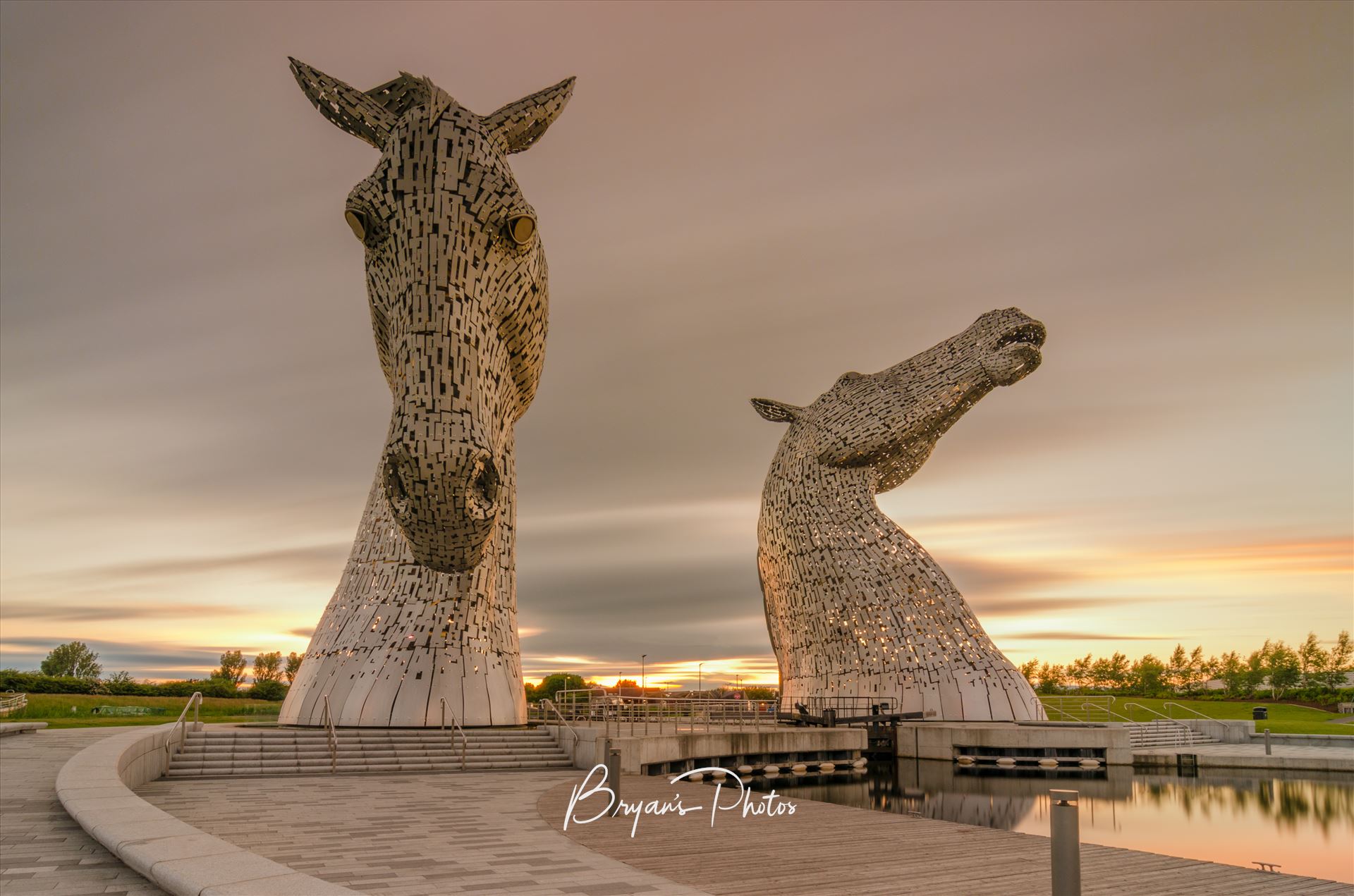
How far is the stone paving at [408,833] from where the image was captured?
19.3ft

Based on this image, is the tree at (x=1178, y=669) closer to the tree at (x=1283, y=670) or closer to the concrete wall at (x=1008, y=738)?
the tree at (x=1283, y=670)

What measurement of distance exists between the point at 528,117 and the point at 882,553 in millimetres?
13601

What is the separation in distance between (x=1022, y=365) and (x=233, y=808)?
19.3 m

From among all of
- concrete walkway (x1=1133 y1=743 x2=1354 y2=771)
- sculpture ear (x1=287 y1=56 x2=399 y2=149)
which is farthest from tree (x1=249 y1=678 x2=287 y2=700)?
concrete walkway (x1=1133 y1=743 x2=1354 y2=771)

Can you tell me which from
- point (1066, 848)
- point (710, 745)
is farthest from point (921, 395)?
point (1066, 848)

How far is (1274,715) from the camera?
42.9 meters

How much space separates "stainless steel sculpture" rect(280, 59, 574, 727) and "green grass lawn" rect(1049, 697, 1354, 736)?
2323 centimetres

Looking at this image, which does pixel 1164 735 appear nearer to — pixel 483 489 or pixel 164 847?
pixel 483 489

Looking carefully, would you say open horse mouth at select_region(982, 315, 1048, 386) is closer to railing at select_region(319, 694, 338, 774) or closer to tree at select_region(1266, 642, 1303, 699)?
railing at select_region(319, 694, 338, 774)

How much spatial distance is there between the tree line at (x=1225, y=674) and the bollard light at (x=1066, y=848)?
5333 cm

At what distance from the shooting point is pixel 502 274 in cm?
1224

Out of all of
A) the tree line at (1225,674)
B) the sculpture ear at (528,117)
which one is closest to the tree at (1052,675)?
the tree line at (1225,674)

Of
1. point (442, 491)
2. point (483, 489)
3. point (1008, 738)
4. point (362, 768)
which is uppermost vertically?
point (483, 489)

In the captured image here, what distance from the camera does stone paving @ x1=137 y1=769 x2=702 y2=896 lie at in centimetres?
589
